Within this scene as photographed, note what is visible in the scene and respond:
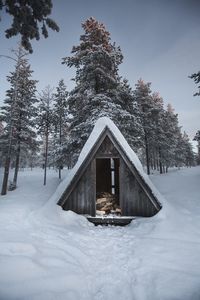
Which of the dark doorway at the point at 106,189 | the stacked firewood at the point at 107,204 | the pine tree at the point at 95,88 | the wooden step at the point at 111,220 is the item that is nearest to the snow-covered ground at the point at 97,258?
the wooden step at the point at 111,220

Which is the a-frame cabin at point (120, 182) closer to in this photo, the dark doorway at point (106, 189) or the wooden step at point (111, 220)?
the wooden step at point (111, 220)

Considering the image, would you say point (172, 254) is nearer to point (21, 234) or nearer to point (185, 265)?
point (185, 265)

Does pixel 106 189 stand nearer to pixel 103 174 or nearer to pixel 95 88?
pixel 103 174

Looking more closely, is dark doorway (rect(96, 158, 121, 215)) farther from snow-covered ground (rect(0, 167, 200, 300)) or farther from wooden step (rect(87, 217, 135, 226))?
snow-covered ground (rect(0, 167, 200, 300))

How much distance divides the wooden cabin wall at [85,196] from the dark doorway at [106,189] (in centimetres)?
197

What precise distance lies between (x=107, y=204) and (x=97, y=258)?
621cm

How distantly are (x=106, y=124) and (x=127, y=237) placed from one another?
5.04 meters

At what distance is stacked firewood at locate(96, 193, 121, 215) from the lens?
10812 millimetres

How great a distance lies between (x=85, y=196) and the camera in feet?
29.2

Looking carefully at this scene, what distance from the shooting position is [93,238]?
673cm

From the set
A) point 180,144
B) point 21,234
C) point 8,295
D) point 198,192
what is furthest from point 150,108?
point 8,295

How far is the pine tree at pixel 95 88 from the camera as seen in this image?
13.1 meters

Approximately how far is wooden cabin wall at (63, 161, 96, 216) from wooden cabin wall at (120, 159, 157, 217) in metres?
1.41

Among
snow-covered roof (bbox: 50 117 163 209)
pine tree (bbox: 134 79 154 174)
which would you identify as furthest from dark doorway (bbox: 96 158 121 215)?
pine tree (bbox: 134 79 154 174)
